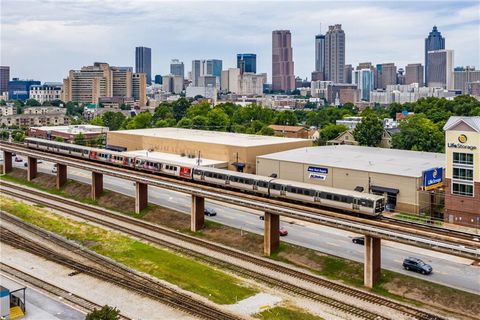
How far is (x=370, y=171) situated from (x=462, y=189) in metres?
12.2

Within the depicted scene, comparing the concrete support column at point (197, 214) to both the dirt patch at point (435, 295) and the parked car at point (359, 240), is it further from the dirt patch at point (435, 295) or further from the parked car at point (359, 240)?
the dirt patch at point (435, 295)

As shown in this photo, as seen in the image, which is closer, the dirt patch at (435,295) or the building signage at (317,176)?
the dirt patch at (435,295)

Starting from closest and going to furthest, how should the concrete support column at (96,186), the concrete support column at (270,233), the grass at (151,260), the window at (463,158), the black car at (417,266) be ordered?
the grass at (151,260), the black car at (417,266), the concrete support column at (270,233), the window at (463,158), the concrete support column at (96,186)

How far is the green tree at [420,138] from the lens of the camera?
9850 cm

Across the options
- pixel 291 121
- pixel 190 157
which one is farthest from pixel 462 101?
pixel 190 157

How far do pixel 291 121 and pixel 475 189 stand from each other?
106278 millimetres

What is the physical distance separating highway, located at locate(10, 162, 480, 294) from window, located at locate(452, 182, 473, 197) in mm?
9228

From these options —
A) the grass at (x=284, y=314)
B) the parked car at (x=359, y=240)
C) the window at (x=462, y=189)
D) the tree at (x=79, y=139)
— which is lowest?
the grass at (x=284, y=314)

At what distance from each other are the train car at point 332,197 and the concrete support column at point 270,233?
350 centimetres

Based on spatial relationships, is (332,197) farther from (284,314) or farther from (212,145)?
(212,145)

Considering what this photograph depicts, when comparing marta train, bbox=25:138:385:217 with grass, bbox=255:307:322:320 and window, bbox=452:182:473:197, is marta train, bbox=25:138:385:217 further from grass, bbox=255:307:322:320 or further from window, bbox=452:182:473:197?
window, bbox=452:182:473:197

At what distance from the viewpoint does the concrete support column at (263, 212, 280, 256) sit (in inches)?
1955

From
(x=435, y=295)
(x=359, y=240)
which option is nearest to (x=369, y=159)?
(x=359, y=240)

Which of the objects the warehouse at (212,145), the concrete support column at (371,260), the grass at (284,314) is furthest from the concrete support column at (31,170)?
the concrete support column at (371,260)
